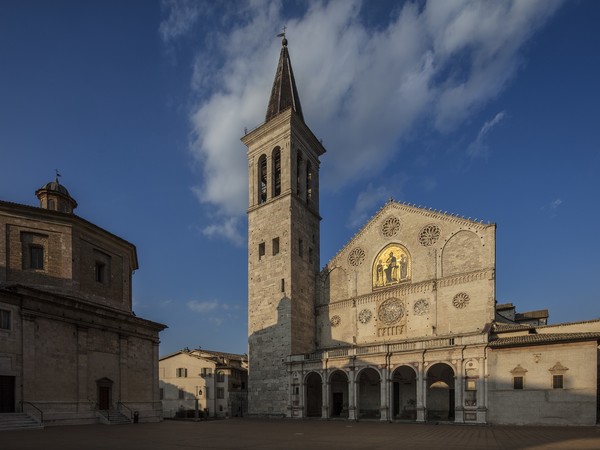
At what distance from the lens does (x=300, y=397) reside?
36188 mm

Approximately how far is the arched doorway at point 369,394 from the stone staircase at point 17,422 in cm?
2326

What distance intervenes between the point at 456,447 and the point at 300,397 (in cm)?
2274

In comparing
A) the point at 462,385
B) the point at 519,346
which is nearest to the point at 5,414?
the point at 462,385

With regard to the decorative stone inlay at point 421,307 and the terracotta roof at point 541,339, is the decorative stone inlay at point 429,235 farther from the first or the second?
the terracotta roof at point 541,339

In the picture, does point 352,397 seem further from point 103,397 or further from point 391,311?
point 103,397

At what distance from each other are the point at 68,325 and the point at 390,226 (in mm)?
26779

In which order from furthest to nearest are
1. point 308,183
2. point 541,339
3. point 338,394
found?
point 308,183, point 338,394, point 541,339

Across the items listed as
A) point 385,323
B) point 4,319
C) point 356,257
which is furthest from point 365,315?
point 4,319

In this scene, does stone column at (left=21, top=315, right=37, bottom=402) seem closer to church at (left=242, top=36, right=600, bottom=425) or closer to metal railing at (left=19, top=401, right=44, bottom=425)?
metal railing at (left=19, top=401, right=44, bottom=425)

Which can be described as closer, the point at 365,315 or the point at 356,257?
the point at 365,315

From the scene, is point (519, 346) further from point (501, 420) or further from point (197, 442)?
point (197, 442)

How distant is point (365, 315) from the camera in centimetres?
3819

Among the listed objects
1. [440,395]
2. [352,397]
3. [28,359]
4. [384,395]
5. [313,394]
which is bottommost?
[313,394]

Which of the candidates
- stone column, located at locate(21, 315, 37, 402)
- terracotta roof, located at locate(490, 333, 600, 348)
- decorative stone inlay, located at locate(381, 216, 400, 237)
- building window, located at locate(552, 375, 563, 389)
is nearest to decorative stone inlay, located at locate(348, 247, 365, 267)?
decorative stone inlay, located at locate(381, 216, 400, 237)
